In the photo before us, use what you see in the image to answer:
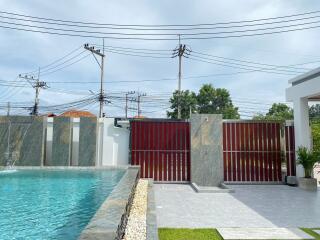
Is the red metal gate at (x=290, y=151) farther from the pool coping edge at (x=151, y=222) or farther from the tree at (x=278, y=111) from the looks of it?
the tree at (x=278, y=111)

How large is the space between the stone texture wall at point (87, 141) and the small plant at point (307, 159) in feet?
27.4

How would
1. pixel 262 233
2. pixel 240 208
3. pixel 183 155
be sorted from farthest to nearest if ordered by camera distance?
pixel 183 155, pixel 240 208, pixel 262 233

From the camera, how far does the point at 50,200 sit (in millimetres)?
7539

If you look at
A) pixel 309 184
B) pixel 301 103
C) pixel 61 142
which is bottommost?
pixel 309 184

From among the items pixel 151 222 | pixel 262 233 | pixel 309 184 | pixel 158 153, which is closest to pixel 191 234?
pixel 151 222

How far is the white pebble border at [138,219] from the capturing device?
4625 mm

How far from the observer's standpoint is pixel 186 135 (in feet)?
41.8

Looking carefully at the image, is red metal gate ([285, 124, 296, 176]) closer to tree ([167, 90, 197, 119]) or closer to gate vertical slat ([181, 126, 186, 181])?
gate vertical slat ([181, 126, 186, 181])

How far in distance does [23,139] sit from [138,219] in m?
9.94

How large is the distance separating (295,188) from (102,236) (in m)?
9.74

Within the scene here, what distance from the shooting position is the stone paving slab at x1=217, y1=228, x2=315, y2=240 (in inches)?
203

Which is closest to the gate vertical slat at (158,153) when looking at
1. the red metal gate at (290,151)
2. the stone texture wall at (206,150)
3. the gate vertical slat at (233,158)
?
the stone texture wall at (206,150)

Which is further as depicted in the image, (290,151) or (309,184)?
(290,151)

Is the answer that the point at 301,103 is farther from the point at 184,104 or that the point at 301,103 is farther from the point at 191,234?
the point at 184,104
